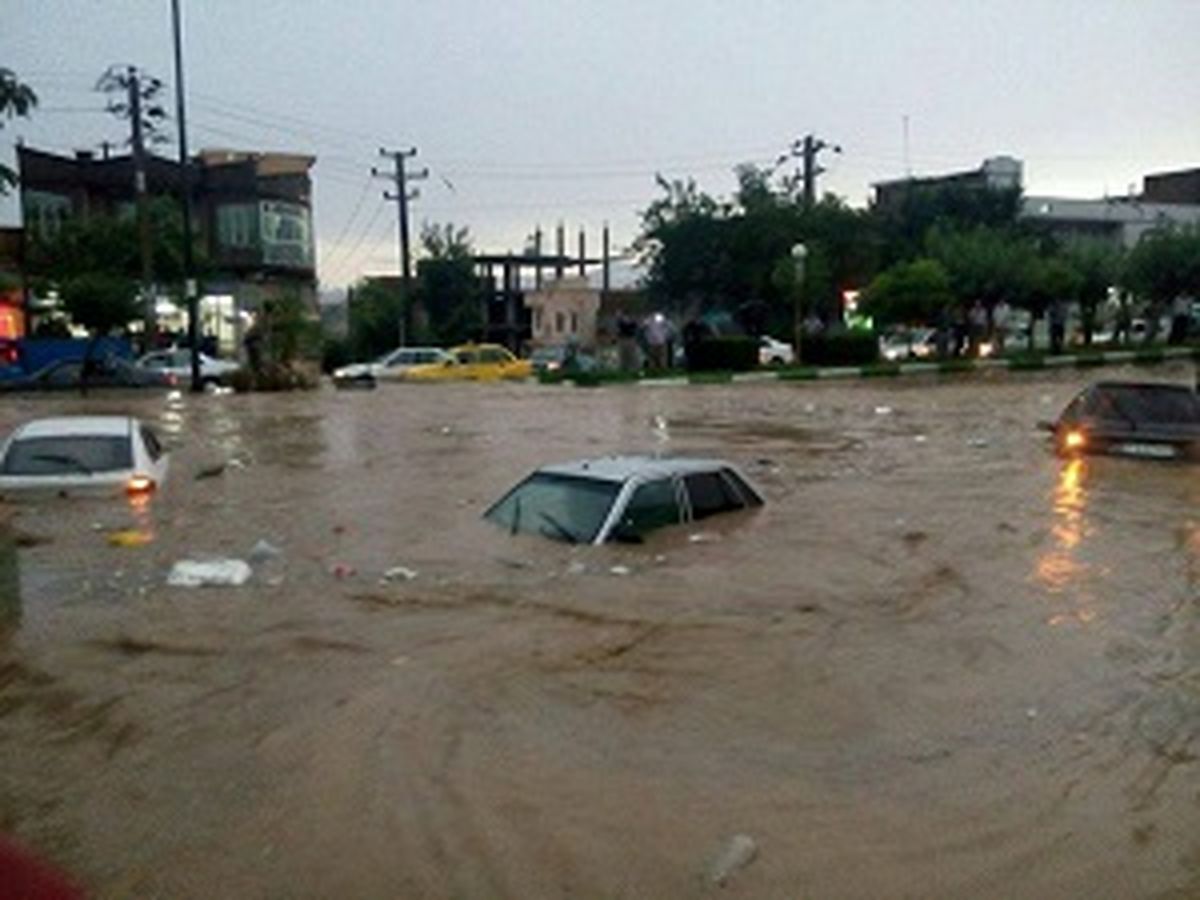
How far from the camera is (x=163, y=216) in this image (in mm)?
48031

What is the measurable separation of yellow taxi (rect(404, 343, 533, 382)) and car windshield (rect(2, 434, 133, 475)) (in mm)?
25818

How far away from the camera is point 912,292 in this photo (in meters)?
40.3

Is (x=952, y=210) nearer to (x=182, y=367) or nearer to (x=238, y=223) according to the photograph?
(x=238, y=223)

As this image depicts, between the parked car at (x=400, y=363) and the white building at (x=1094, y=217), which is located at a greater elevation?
the white building at (x=1094, y=217)

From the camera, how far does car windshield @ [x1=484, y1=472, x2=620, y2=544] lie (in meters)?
10.1

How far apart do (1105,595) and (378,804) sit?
6377 mm

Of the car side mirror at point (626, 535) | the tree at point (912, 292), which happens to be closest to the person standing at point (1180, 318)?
the tree at point (912, 292)

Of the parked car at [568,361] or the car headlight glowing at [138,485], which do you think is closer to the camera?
the car headlight glowing at [138,485]

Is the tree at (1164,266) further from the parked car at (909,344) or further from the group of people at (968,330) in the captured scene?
the parked car at (909,344)

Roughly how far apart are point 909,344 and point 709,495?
129 ft

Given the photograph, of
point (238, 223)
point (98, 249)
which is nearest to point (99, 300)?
point (98, 249)

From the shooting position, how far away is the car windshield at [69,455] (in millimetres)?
12289

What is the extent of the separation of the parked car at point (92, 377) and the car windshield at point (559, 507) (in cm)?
2637

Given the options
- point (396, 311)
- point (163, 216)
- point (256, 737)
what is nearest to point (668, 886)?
point (256, 737)
